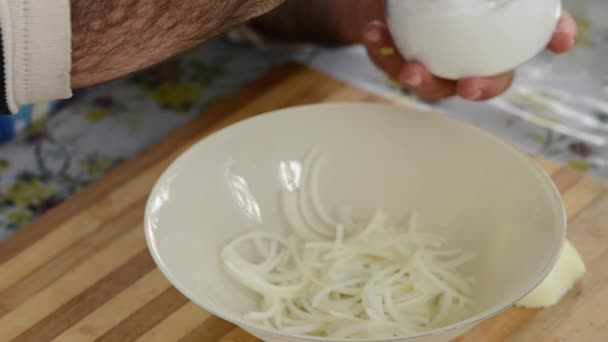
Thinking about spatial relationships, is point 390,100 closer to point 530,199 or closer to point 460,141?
point 460,141

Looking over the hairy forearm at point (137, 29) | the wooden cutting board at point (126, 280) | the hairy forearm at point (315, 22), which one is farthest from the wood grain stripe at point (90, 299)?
the hairy forearm at point (315, 22)

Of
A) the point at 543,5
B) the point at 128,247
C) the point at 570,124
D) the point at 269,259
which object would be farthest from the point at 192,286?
the point at 570,124

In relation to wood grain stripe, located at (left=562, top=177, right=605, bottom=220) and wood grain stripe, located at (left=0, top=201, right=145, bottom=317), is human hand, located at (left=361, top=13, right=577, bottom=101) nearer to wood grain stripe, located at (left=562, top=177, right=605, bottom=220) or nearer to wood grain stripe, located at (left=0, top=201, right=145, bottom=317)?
wood grain stripe, located at (left=562, top=177, right=605, bottom=220)

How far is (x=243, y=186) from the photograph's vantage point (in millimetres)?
1109

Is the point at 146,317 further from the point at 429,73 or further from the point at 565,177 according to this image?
the point at 565,177

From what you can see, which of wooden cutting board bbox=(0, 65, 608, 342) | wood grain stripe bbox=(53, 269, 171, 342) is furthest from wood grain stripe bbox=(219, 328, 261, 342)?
wood grain stripe bbox=(53, 269, 171, 342)

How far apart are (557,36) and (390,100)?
0.36 metres

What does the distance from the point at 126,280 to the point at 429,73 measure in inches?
18.6

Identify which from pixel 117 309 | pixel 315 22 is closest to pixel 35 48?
pixel 117 309

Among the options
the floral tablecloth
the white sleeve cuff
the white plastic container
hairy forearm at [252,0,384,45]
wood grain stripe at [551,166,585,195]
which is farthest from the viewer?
hairy forearm at [252,0,384,45]

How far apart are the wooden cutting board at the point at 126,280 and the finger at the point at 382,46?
284 millimetres

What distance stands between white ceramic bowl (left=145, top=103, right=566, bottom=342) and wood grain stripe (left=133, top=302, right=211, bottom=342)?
0.07 meters

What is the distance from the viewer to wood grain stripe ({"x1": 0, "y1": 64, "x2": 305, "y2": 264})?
1.17 metres

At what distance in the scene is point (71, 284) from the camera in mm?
1092
